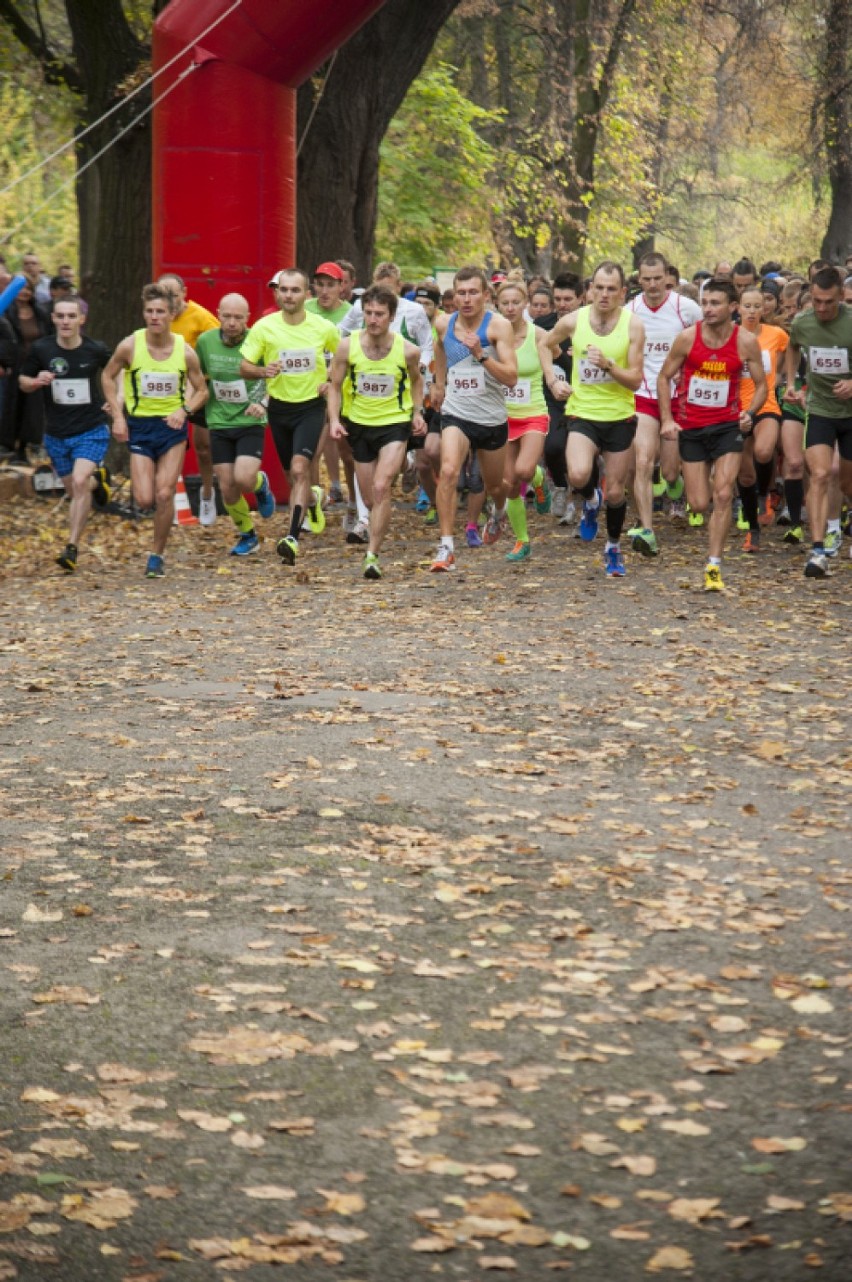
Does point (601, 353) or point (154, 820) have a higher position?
point (601, 353)

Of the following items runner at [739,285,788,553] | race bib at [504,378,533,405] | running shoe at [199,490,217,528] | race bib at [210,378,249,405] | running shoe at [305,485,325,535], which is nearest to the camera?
race bib at [504,378,533,405]

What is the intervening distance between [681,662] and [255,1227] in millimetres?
6767

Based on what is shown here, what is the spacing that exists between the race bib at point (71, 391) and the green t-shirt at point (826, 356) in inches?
204

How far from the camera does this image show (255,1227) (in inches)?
158

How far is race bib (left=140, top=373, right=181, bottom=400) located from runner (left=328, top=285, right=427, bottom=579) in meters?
1.17

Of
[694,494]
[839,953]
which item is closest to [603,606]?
[694,494]

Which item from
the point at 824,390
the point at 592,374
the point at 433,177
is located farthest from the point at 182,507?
the point at 433,177

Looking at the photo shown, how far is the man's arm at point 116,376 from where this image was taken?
13.8 metres

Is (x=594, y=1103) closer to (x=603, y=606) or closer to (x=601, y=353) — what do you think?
(x=603, y=606)

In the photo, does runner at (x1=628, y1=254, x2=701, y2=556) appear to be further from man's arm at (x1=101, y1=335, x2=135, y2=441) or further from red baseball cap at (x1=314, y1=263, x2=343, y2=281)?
man's arm at (x1=101, y1=335, x2=135, y2=441)

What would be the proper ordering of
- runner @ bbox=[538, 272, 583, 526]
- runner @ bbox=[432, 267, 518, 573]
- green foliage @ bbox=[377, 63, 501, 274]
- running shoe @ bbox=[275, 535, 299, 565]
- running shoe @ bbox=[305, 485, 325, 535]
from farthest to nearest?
green foliage @ bbox=[377, 63, 501, 274] → runner @ bbox=[538, 272, 583, 526] → running shoe @ bbox=[305, 485, 325, 535] → running shoe @ bbox=[275, 535, 299, 565] → runner @ bbox=[432, 267, 518, 573]

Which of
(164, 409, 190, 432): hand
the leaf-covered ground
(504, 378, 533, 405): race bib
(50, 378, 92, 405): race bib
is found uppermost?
(504, 378, 533, 405): race bib

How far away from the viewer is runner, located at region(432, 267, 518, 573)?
13.2 m

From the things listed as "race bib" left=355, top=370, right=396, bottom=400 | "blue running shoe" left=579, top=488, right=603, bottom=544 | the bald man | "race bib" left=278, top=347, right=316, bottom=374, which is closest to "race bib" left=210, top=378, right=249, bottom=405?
the bald man
